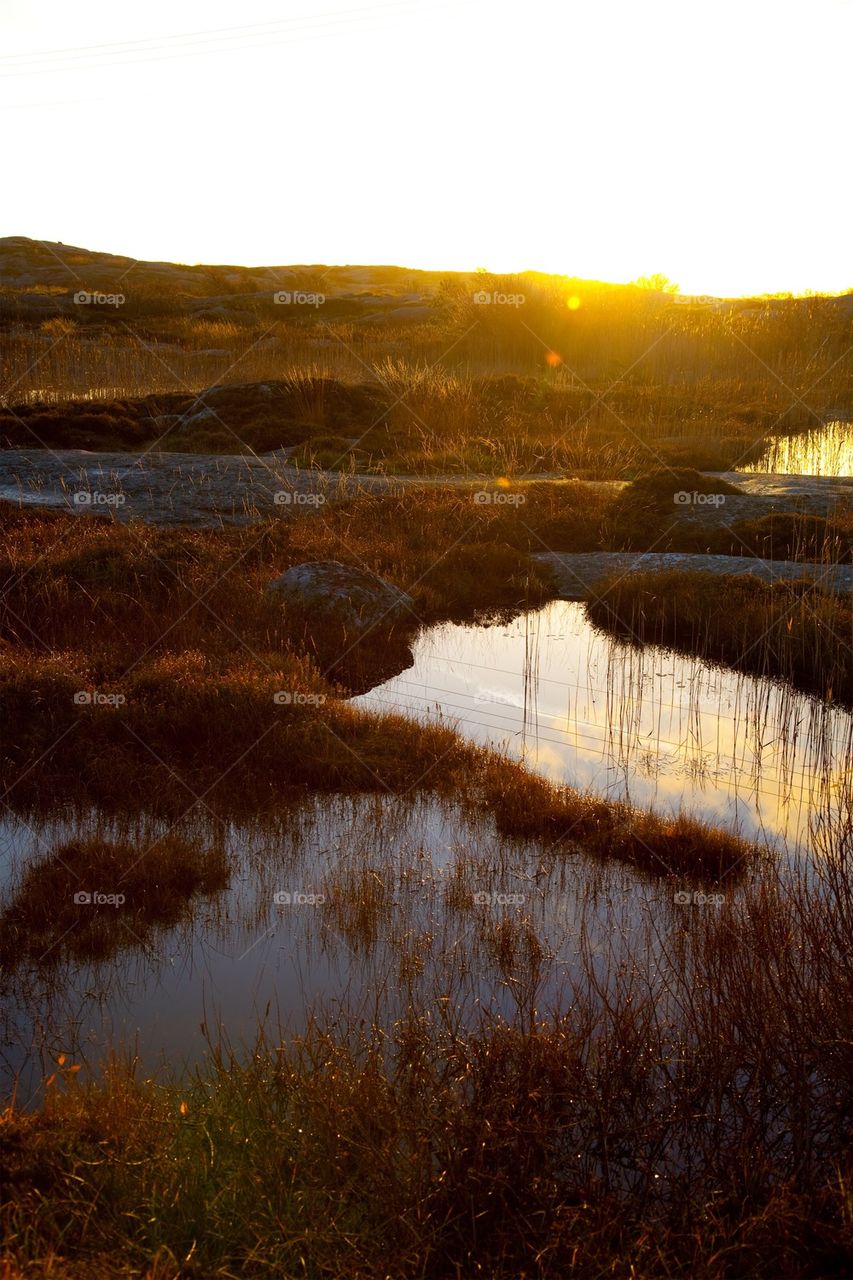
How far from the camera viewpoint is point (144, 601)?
9602 mm

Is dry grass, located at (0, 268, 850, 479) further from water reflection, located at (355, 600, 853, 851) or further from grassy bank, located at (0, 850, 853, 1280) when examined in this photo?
grassy bank, located at (0, 850, 853, 1280)

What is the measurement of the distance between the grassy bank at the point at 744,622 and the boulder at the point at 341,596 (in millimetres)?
2045

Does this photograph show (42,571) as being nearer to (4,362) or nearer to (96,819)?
(96,819)

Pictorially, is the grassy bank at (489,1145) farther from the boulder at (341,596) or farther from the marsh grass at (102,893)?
the boulder at (341,596)

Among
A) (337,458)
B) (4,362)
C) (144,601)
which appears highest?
(4,362)

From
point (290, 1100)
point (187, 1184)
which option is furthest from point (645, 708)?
point (187, 1184)

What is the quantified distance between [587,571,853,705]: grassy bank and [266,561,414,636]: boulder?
204 cm

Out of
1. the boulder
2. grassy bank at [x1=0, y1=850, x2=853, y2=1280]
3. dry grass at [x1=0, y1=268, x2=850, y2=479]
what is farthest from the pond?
dry grass at [x1=0, y1=268, x2=850, y2=479]

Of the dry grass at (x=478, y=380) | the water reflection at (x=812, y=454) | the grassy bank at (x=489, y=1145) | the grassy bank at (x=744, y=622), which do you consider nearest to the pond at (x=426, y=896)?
the grassy bank at (x=489, y=1145)

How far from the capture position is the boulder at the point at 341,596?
9617 mm

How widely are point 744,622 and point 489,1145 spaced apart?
6.98 meters

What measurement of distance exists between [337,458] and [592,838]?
35.0 ft

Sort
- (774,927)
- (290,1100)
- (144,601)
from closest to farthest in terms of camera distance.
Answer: (290,1100)
(774,927)
(144,601)

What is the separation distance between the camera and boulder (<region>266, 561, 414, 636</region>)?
379 inches
